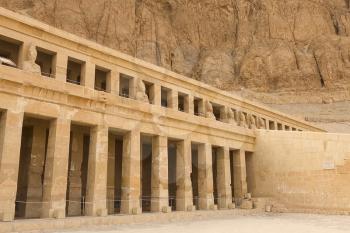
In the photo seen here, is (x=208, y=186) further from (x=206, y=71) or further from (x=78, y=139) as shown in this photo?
(x=206, y=71)

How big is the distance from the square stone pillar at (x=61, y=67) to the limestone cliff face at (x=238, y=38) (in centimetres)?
2572

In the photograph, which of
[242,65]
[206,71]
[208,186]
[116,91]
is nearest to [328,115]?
[242,65]

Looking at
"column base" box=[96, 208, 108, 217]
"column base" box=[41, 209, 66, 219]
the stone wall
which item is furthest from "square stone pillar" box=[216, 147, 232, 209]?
"column base" box=[41, 209, 66, 219]

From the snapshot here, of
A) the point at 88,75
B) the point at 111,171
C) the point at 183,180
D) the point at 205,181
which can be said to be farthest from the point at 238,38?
the point at 88,75

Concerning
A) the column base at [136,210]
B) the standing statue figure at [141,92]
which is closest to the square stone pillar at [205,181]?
the standing statue figure at [141,92]

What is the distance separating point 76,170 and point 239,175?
1087cm

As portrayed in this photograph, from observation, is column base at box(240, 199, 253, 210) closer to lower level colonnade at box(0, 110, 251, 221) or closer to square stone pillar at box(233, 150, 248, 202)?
lower level colonnade at box(0, 110, 251, 221)

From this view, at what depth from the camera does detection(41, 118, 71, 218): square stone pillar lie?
13.8 metres

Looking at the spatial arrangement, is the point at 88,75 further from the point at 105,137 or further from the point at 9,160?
the point at 9,160

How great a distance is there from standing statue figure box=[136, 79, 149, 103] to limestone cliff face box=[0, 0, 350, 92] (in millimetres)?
23718

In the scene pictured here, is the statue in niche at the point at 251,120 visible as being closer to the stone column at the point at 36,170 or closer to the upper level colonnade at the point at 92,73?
the upper level colonnade at the point at 92,73

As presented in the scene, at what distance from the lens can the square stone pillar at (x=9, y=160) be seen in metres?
12.3

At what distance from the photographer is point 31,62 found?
14828 mm

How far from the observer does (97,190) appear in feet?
50.6
